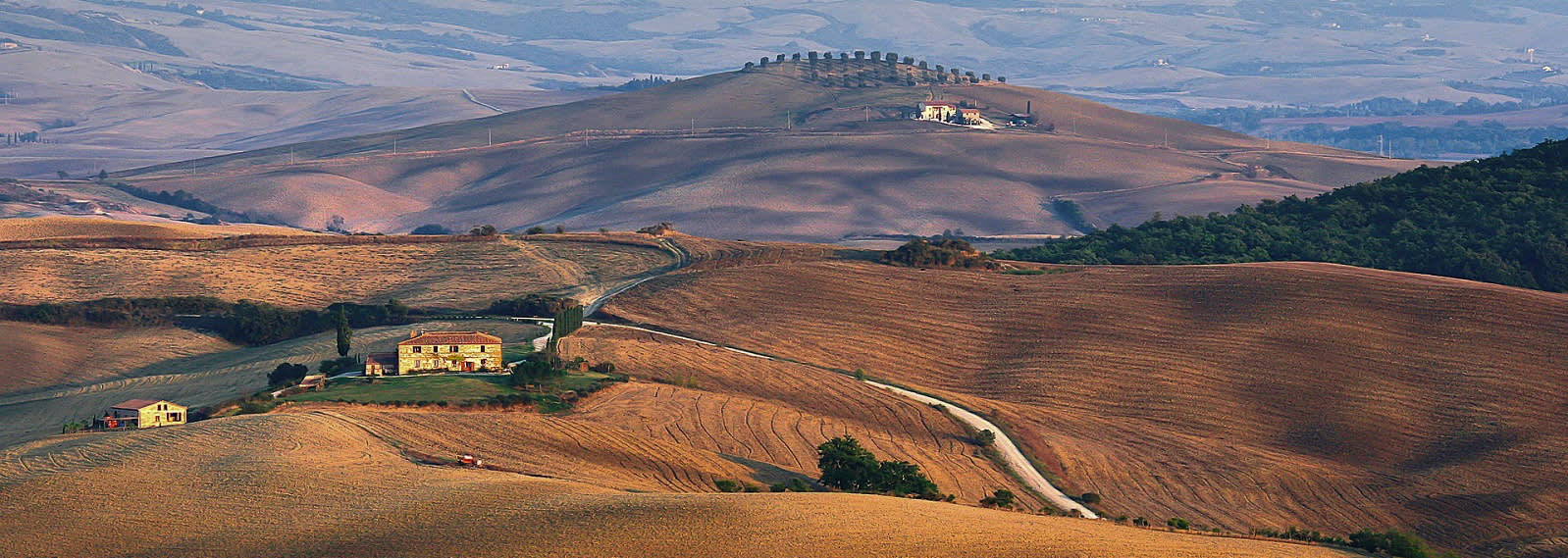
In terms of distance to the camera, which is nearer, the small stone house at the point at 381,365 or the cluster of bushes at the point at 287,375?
the small stone house at the point at 381,365

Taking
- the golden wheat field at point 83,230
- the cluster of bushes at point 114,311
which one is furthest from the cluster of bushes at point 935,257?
the golden wheat field at point 83,230

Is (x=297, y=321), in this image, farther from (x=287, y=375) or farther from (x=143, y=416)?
(x=143, y=416)

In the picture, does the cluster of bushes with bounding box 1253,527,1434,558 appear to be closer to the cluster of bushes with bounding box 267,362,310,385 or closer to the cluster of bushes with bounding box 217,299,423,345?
the cluster of bushes with bounding box 267,362,310,385

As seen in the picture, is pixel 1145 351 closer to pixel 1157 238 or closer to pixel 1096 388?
pixel 1096 388

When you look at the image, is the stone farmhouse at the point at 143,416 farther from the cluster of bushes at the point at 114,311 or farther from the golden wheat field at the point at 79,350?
the cluster of bushes at the point at 114,311

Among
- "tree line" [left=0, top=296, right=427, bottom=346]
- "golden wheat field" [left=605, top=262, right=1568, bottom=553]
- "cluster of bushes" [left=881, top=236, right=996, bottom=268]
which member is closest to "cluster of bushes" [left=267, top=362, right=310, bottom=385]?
"tree line" [left=0, top=296, right=427, bottom=346]

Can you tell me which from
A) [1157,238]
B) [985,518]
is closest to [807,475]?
[985,518]

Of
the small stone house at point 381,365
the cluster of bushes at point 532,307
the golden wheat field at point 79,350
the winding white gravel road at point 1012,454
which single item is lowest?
the golden wheat field at point 79,350
